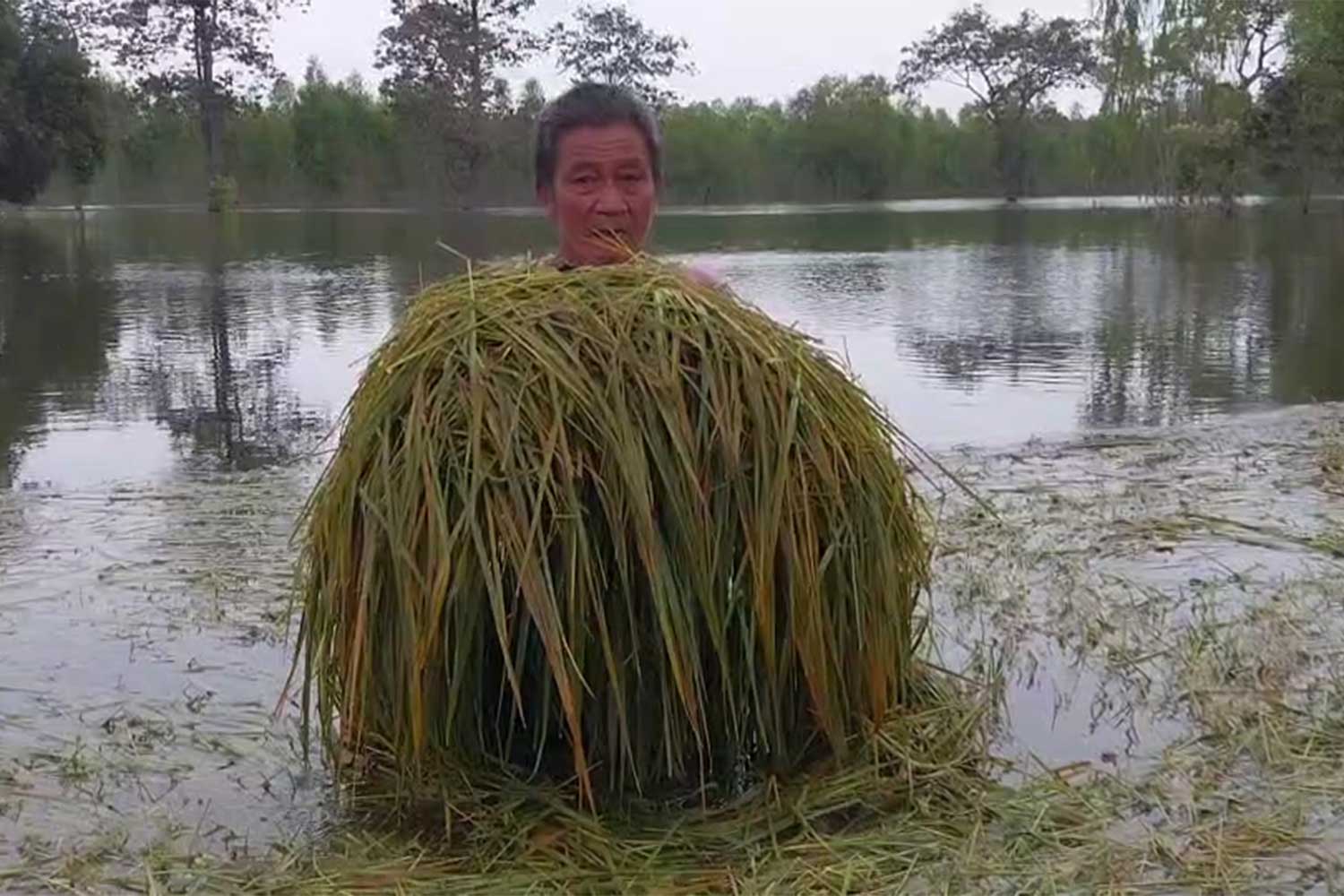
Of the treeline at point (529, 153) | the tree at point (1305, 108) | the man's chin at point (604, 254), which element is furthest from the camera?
the treeline at point (529, 153)

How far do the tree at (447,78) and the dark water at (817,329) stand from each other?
104 feet

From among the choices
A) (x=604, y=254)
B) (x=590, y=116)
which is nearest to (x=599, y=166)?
(x=590, y=116)

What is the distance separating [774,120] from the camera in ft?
256

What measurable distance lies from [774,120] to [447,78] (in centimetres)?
2114

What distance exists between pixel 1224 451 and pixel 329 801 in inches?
226

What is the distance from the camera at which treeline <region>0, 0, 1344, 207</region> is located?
148 ft

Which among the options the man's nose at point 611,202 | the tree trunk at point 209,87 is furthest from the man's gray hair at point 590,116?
the tree trunk at point 209,87

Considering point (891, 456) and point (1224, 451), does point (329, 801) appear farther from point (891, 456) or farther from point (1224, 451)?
point (1224, 451)

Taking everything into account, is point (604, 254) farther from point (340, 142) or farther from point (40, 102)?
point (340, 142)

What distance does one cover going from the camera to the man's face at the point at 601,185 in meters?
3.61

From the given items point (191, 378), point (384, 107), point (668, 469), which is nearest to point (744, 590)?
point (668, 469)

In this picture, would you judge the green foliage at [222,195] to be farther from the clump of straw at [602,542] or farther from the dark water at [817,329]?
the clump of straw at [602,542]

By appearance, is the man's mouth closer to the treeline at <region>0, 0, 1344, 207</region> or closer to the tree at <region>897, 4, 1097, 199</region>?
the treeline at <region>0, 0, 1344, 207</region>

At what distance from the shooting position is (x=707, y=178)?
70000mm
